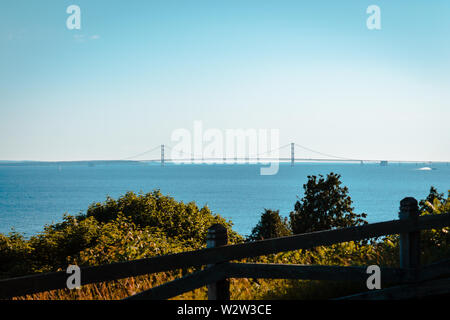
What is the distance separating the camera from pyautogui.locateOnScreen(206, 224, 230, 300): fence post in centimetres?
418

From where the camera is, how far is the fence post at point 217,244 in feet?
13.7

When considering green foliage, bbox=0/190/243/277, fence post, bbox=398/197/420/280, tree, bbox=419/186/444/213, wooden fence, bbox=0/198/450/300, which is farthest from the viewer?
green foliage, bbox=0/190/243/277

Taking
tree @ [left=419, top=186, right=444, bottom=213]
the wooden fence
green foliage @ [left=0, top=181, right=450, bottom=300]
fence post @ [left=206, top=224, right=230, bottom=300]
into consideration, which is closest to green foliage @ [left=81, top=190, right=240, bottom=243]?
green foliage @ [left=0, top=181, right=450, bottom=300]

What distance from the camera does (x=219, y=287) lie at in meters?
4.28

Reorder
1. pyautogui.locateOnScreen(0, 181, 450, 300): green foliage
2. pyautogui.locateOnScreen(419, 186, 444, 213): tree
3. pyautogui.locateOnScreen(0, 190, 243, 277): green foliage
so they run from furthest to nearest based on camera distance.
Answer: pyautogui.locateOnScreen(0, 190, 243, 277): green foliage < pyautogui.locateOnScreen(419, 186, 444, 213): tree < pyautogui.locateOnScreen(0, 181, 450, 300): green foliage

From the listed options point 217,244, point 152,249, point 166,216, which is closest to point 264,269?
point 217,244

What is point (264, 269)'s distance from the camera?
15.2 ft

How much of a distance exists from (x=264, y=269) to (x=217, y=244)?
0.77 metres

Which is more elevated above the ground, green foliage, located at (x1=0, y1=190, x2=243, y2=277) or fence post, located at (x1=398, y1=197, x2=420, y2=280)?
fence post, located at (x1=398, y1=197, x2=420, y2=280)

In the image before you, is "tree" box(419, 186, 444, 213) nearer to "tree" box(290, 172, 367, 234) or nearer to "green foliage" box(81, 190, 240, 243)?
"tree" box(290, 172, 367, 234)

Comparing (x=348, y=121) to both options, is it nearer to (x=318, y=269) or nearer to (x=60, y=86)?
(x=60, y=86)
